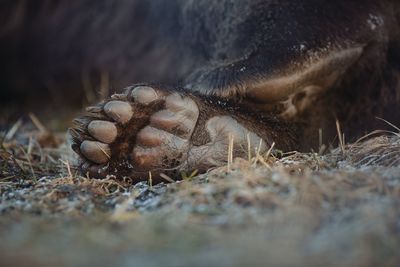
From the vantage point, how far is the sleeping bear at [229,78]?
4.63 ft

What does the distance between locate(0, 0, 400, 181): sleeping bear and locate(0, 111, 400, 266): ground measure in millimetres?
81

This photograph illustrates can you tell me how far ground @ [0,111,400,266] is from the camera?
806mm

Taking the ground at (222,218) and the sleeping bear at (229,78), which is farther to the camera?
the sleeping bear at (229,78)

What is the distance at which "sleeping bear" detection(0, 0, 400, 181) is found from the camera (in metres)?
1.41

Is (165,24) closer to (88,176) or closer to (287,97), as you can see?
(287,97)

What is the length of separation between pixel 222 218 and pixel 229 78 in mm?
727

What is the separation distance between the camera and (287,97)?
5.63ft

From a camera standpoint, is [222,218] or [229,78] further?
[229,78]

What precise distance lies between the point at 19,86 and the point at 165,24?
98 cm

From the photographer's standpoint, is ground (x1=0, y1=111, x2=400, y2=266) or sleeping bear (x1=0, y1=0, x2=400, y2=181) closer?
ground (x1=0, y1=111, x2=400, y2=266)

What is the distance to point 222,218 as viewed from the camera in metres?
0.97

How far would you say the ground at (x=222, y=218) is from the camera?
806 mm

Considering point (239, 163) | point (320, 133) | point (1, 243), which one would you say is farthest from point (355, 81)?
point (1, 243)

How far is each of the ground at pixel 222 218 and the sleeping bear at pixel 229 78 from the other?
8cm
